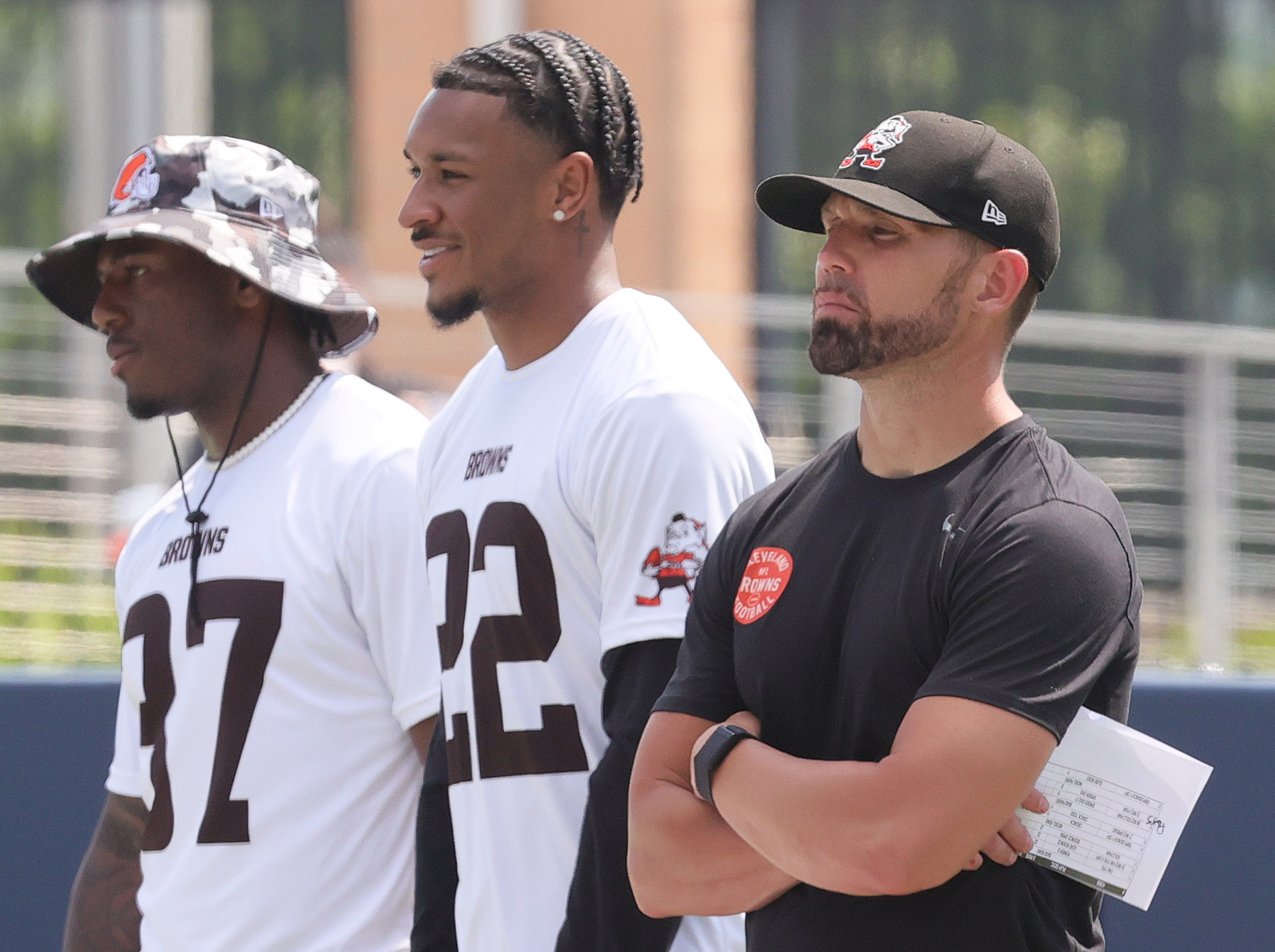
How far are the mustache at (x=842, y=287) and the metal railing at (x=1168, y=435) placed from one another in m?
3.64

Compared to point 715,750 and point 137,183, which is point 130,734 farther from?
point 715,750

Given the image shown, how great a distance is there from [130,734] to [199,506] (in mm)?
476

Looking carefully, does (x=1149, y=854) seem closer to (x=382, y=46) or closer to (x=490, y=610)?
(x=490, y=610)

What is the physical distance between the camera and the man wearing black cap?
221 cm

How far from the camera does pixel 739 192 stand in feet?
27.9

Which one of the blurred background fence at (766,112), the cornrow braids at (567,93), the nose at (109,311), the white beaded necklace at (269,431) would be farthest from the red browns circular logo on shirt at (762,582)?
the blurred background fence at (766,112)

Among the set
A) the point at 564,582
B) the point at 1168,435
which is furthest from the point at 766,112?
the point at 564,582

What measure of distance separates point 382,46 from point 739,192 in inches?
74.8

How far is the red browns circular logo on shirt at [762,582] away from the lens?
246cm

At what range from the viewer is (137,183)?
3688 millimetres

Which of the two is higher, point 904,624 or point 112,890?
point 904,624

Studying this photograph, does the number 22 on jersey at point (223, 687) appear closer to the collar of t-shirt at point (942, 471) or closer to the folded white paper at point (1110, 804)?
the collar of t-shirt at point (942, 471)

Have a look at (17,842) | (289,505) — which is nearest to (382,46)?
(17,842)

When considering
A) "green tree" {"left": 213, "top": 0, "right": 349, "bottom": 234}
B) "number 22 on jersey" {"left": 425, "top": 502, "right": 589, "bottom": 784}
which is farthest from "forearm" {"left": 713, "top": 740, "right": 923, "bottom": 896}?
"green tree" {"left": 213, "top": 0, "right": 349, "bottom": 234}
